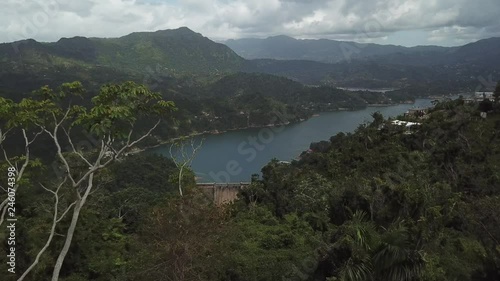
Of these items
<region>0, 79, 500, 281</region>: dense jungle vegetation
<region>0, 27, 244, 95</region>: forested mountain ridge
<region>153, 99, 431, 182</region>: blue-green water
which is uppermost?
<region>0, 27, 244, 95</region>: forested mountain ridge

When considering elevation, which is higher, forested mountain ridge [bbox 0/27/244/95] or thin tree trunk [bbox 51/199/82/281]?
forested mountain ridge [bbox 0/27/244/95]

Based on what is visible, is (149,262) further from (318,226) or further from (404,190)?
(318,226)

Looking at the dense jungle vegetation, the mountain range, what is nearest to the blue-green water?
the dense jungle vegetation

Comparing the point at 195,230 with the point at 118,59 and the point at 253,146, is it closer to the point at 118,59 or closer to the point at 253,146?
the point at 253,146

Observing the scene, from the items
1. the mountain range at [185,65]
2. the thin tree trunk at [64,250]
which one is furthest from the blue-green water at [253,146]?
the thin tree trunk at [64,250]

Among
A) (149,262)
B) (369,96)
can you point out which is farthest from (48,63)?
(149,262)

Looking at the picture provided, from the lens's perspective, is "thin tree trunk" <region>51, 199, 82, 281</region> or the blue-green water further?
the blue-green water

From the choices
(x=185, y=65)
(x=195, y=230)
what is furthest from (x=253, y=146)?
(x=185, y=65)

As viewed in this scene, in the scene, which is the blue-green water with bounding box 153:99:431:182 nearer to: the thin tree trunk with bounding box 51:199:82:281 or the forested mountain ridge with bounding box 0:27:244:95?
the thin tree trunk with bounding box 51:199:82:281
